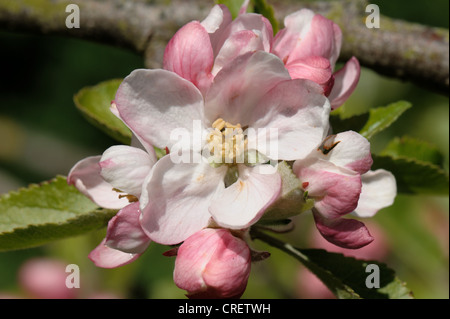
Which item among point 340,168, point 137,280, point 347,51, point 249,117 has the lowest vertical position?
point 137,280

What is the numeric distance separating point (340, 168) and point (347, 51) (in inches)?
23.3

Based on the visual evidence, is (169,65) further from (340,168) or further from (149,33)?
(149,33)

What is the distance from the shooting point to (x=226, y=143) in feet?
3.86

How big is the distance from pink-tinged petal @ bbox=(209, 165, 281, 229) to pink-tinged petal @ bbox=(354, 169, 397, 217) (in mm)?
247

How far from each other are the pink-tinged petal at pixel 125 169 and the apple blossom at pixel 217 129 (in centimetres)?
3

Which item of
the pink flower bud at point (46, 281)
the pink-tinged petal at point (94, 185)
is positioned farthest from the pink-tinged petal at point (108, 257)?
the pink flower bud at point (46, 281)

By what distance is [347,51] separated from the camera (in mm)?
1601

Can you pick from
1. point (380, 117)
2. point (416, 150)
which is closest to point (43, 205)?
point (380, 117)

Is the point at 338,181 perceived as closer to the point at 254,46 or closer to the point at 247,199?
the point at 247,199

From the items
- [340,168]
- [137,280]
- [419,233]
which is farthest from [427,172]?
[137,280]

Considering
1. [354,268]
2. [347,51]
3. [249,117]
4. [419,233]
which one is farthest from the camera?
[419,233]

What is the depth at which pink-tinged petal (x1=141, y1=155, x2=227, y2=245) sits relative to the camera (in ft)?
3.53

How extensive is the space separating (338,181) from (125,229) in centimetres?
39

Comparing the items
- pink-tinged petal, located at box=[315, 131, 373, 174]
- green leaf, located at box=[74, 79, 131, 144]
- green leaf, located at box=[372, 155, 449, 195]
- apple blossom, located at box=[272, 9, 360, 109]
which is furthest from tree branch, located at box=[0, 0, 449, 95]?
pink-tinged petal, located at box=[315, 131, 373, 174]
